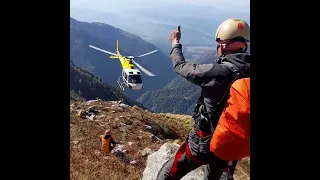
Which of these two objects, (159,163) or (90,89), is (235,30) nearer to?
(159,163)

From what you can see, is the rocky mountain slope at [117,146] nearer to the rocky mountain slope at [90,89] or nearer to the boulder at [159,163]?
the boulder at [159,163]

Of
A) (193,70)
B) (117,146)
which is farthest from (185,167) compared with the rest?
(117,146)

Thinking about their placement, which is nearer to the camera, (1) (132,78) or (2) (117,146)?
(2) (117,146)

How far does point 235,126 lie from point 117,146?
12.0 metres

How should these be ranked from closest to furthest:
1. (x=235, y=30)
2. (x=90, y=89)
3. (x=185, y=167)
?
(x=235, y=30) → (x=185, y=167) → (x=90, y=89)

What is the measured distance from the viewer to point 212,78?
14.9 feet

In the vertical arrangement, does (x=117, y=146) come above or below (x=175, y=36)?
below

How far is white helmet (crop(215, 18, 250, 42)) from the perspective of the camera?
4.75 meters

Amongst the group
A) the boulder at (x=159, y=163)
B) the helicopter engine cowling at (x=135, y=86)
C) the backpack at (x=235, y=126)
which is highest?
the backpack at (x=235, y=126)

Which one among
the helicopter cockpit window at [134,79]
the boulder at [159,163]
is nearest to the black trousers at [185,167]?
the boulder at [159,163]

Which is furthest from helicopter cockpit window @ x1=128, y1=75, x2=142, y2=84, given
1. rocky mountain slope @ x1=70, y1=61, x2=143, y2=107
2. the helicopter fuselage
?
rocky mountain slope @ x1=70, y1=61, x2=143, y2=107

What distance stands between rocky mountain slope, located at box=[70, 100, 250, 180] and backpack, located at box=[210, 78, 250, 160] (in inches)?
253

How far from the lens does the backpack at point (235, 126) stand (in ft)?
13.2
